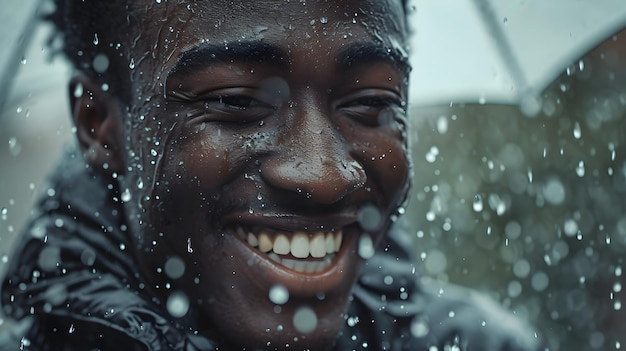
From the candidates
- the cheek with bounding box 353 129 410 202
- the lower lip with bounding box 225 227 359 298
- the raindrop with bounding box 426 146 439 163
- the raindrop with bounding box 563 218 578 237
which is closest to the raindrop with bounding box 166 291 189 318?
the lower lip with bounding box 225 227 359 298

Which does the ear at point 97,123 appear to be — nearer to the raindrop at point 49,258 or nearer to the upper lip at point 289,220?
the raindrop at point 49,258

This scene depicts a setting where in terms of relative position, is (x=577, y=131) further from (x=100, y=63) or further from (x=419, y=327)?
(x=100, y=63)

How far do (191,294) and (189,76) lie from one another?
17.4 inches

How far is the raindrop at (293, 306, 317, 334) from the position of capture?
5.08ft

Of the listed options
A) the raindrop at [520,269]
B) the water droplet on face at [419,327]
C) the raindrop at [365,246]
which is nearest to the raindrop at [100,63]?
the raindrop at [365,246]

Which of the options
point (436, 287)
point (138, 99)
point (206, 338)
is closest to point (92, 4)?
point (138, 99)

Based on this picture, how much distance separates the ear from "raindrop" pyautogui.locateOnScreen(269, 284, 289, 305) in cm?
43

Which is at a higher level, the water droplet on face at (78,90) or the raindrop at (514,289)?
the water droplet on face at (78,90)

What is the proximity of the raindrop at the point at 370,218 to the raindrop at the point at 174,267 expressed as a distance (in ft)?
1.19

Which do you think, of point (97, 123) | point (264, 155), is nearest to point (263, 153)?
point (264, 155)

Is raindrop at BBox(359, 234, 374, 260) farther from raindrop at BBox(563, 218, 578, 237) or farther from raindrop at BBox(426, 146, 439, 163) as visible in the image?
raindrop at BBox(563, 218, 578, 237)

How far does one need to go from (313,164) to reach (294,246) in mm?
182

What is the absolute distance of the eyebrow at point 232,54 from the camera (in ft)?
4.91

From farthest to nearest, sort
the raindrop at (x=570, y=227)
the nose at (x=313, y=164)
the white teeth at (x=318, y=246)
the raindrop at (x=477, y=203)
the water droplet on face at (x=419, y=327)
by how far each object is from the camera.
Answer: the raindrop at (x=570, y=227) → the raindrop at (x=477, y=203) → the water droplet on face at (x=419, y=327) → the white teeth at (x=318, y=246) → the nose at (x=313, y=164)
